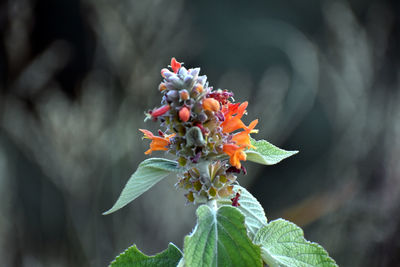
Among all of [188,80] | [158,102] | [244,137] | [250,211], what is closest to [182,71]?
[188,80]

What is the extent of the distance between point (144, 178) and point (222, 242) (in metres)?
0.21

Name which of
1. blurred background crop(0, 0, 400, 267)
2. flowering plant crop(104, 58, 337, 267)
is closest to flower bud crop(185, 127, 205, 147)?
flowering plant crop(104, 58, 337, 267)

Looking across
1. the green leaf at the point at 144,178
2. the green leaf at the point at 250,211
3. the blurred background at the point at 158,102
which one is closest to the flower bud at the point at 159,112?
the green leaf at the point at 144,178

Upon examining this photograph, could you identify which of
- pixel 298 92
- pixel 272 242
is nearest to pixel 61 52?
pixel 298 92

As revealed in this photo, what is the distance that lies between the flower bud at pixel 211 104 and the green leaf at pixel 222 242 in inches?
6.7

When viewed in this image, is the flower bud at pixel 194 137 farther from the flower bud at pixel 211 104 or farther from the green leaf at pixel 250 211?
the green leaf at pixel 250 211

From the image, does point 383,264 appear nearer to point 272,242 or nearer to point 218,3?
point 272,242

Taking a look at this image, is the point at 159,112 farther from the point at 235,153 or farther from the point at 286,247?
the point at 286,247

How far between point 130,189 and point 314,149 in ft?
12.5

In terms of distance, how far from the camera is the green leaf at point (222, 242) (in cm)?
69

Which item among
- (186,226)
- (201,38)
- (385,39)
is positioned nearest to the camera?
(186,226)

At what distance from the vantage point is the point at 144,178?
2.75ft

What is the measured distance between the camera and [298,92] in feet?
13.9

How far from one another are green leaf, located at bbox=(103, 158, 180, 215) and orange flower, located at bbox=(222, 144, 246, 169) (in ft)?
0.34
